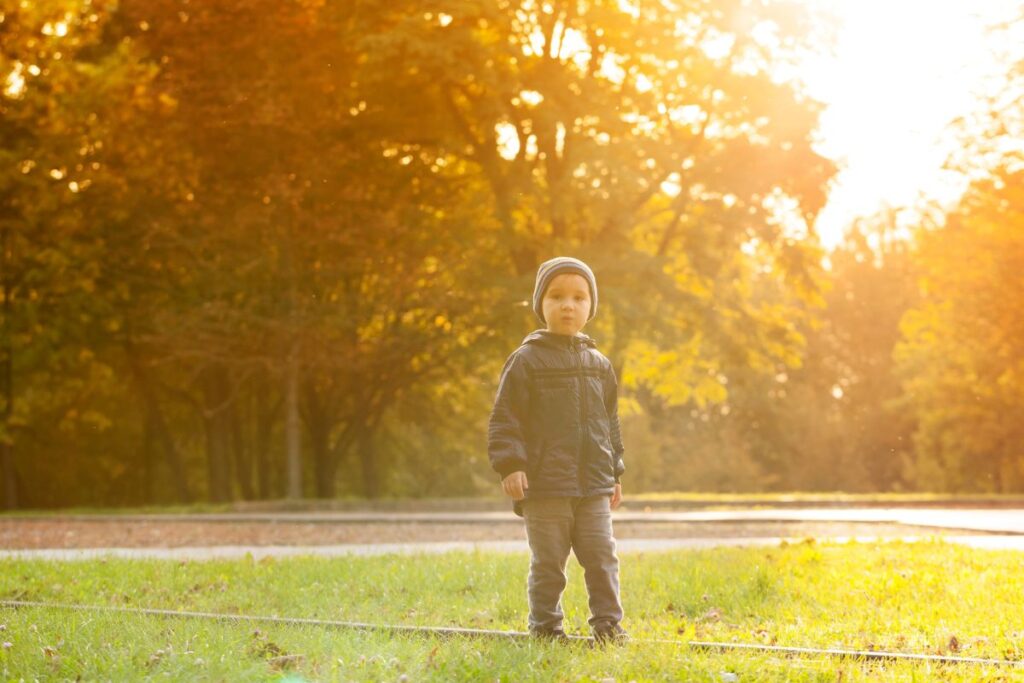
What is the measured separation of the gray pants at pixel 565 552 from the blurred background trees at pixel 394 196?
15.2m

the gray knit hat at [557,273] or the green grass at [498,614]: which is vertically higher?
the gray knit hat at [557,273]

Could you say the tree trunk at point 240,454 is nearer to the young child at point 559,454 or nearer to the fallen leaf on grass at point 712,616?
the fallen leaf on grass at point 712,616

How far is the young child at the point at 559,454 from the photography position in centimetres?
651

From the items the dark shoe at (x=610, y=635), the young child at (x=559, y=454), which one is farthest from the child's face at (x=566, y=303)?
the dark shoe at (x=610, y=635)

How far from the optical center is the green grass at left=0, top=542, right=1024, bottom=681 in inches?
233

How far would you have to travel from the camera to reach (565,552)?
660 cm

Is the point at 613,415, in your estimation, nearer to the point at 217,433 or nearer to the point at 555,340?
→ the point at 555,340

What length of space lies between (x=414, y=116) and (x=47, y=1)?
7881 mm

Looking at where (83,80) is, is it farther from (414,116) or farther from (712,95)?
(712,95)

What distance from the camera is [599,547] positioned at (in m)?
6.59

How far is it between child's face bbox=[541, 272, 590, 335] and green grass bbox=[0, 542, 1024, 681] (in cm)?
150

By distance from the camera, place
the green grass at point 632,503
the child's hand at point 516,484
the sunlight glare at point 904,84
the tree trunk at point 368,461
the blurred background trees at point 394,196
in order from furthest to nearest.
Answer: the tree trunk at point 368,461
the sunlight glare at point 904,84
the blurred background trees at point 394,196
the green grass at point 632,503
the child's hand at point 516,484

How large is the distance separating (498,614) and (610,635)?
1454 millimetres

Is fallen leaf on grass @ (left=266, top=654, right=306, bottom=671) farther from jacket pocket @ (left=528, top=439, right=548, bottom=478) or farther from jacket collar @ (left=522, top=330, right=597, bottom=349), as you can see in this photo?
jacket collar @ (left=522, top=330, right=597, bottom=349)
